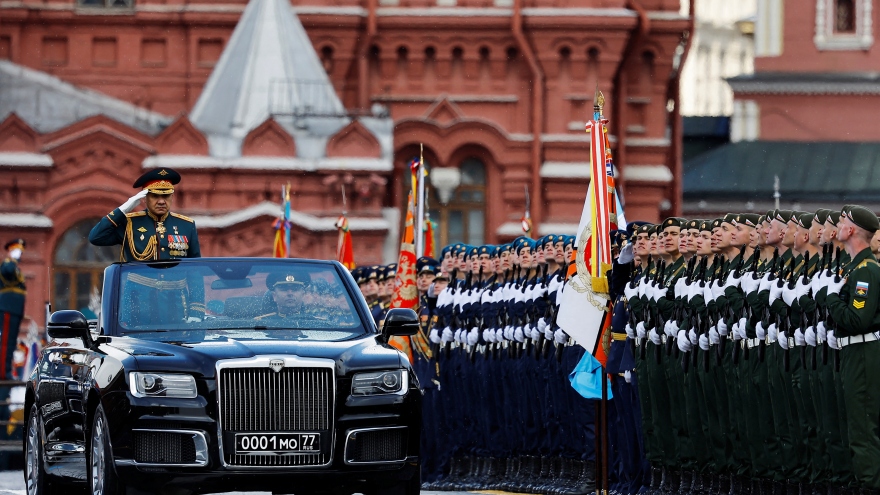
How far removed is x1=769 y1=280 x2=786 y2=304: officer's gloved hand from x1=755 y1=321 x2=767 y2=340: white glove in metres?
0.18

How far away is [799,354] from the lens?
12047mm

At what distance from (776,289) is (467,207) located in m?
30.3

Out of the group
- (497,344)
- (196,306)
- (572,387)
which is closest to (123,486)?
(196,306)

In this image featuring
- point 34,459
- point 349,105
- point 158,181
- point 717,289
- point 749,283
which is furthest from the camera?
point 349,105

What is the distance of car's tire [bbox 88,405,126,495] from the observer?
34.5 ft

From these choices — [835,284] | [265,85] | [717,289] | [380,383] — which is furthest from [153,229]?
[265,85]

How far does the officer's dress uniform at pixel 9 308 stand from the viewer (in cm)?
2784

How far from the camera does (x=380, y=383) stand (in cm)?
1077

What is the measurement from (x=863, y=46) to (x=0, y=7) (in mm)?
20767

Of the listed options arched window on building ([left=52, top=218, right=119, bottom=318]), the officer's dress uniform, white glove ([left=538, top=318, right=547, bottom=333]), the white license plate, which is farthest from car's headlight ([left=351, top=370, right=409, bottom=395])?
arched window on building ([left=52, top=218, right=119, bottom=318])

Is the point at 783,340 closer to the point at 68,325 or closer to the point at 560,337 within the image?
the point at 560,337

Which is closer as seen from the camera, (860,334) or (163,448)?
(163,448)

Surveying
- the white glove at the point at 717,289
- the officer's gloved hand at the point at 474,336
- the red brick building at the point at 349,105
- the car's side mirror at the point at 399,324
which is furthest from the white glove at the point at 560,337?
the red brick building at the point at 349,105

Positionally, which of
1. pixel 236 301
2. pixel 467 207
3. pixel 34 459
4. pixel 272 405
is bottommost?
pixel 34 459
